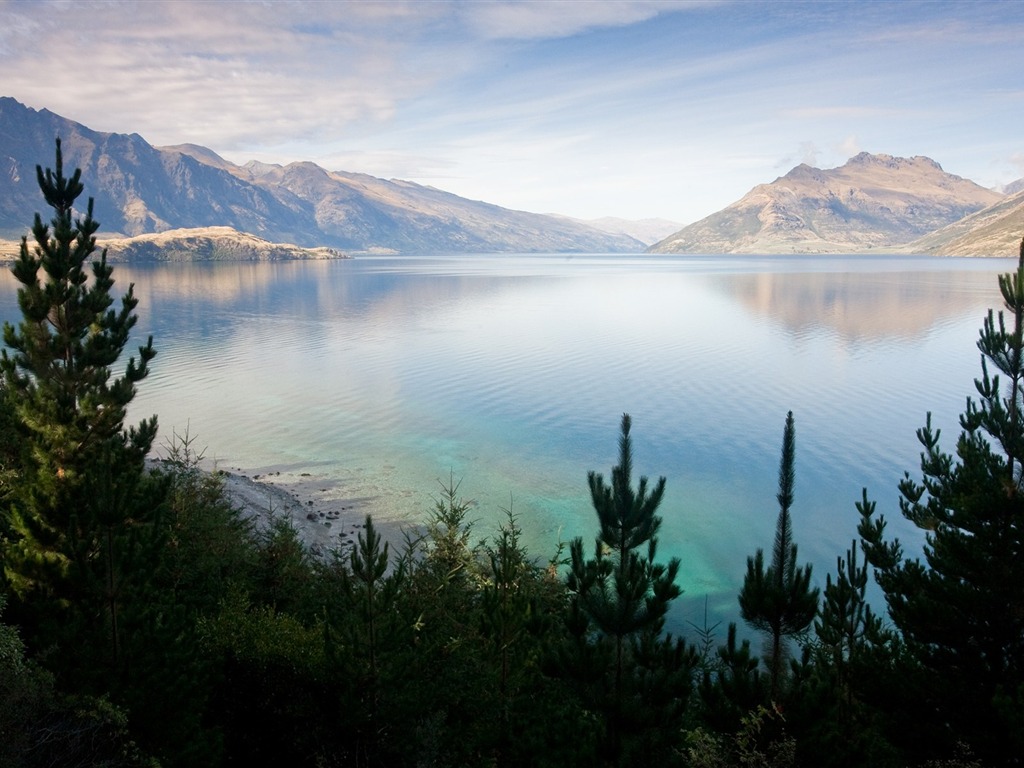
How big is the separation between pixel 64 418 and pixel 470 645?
12675mm

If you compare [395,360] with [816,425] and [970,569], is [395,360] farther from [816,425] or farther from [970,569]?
[970,569]

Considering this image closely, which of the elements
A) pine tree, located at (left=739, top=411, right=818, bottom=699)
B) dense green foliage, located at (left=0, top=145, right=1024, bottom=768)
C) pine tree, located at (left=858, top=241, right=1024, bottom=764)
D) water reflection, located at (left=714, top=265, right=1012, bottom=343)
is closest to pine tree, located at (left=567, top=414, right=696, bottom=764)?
dense green foliage, located at (left=0, top=145, right=1024, bottom=768)

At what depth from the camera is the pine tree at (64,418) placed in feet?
47.8

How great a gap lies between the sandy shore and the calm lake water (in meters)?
1.13

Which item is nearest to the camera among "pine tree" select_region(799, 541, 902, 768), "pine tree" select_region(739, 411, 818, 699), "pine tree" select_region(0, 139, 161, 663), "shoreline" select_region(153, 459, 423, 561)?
"pine tree" select_region(739, 411, 818, 699)

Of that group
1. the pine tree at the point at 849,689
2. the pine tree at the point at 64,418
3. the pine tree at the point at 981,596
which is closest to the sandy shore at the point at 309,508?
the pine tree at the point at 64,418

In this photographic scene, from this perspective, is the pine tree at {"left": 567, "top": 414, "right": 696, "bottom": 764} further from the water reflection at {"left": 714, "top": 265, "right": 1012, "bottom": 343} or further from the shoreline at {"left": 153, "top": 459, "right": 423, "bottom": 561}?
the water reflection at {"left": 714, "top": 265, "right": 1012, "bottom": 343}

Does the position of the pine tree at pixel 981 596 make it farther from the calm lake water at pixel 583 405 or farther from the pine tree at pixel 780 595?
the calm lake water at pixel 583 405

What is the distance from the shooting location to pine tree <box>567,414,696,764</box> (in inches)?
421

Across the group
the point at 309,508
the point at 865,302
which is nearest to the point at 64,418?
the point at 309,508

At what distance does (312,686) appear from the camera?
15461 mm

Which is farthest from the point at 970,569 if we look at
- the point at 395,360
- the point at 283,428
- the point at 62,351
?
the point at 395,360

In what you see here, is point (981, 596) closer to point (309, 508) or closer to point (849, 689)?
point (849, 689)

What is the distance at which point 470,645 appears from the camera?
17.6m
